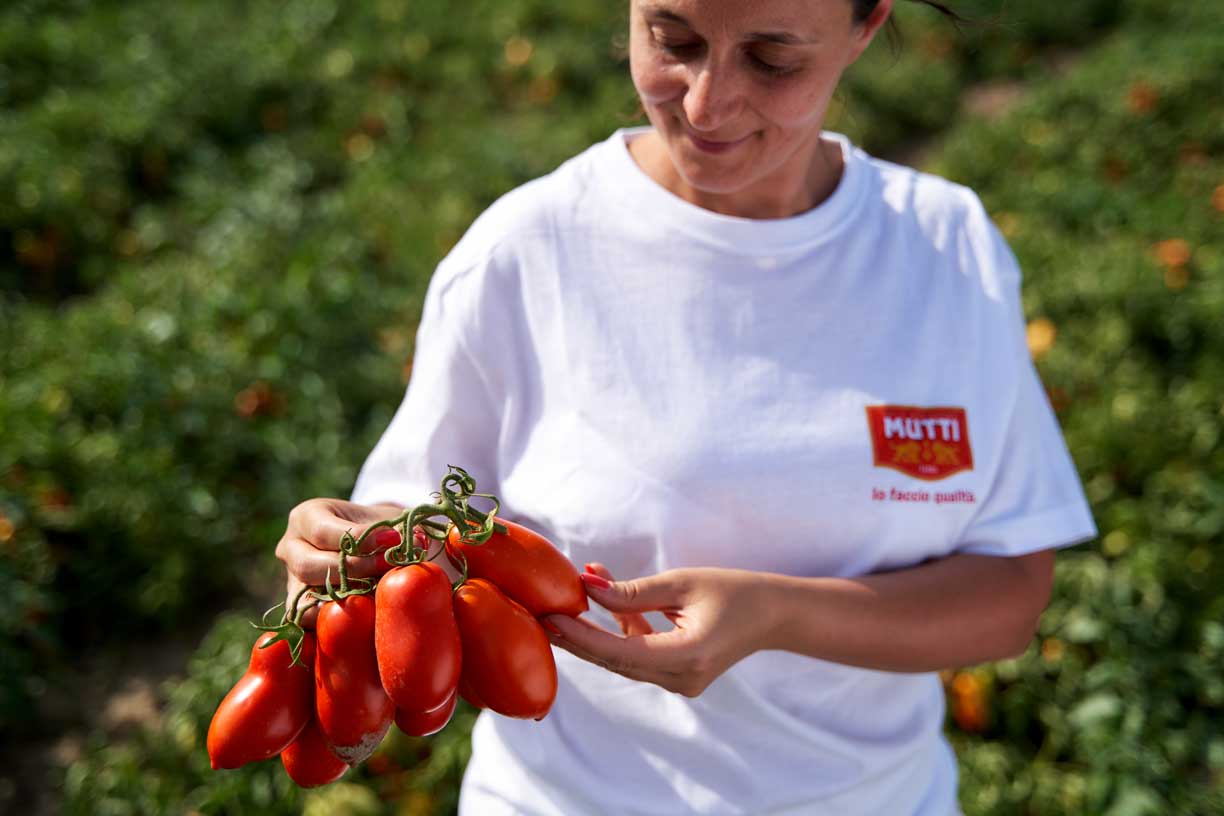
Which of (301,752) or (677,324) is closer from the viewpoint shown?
(301,752)

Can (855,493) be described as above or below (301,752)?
above

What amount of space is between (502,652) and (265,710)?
0.27 meters

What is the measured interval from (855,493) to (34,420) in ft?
9.47

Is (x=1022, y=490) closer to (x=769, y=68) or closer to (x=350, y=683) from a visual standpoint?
(x=769, y=68)

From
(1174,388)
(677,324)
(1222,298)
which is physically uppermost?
(677,324)

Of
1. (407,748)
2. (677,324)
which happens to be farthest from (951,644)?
(407,748)

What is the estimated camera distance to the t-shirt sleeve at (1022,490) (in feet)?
4.97

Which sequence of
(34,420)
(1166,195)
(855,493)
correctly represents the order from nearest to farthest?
(855,493) < (34,420) < (1166,195)

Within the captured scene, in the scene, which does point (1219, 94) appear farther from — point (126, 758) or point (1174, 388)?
point (126, 758)

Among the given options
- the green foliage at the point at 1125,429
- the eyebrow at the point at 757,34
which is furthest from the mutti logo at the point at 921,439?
the green foliage at the point at 1125,429

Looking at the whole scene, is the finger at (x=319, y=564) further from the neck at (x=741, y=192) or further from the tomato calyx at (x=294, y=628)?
the neck at (x=741, y=192)

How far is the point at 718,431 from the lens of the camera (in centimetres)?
141

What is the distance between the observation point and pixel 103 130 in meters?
4.88

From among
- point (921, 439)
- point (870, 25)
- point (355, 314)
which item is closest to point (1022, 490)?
point (921, 439)
